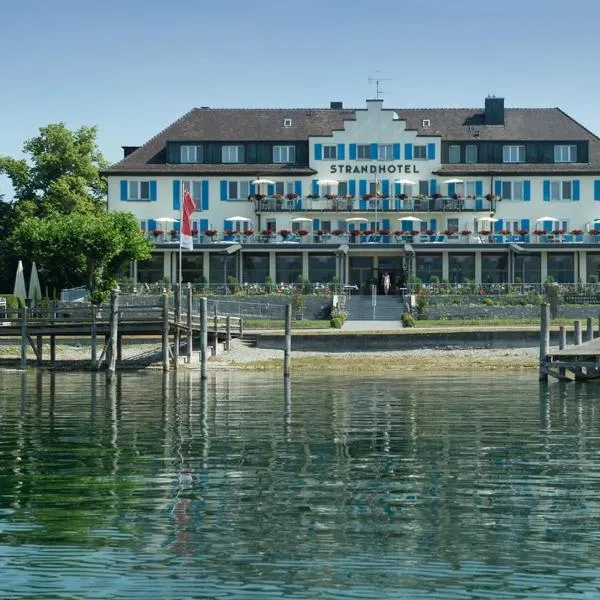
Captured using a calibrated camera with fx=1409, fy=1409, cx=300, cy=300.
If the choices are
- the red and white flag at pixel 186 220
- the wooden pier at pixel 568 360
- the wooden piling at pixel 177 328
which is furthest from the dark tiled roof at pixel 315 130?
the wooden pier at pixel 568 360

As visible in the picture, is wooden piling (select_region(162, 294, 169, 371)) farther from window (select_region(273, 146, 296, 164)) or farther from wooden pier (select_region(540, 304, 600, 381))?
window (select_region(273, 146, 296, 164))

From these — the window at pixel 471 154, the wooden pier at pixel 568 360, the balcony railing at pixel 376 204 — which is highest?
the window at pixel 471 154

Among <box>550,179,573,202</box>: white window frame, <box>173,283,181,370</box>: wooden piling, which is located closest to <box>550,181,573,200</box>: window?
<box>550,179,573,202</box>: white window frame

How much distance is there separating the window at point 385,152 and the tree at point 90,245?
674 inches

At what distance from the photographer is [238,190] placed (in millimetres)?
89625

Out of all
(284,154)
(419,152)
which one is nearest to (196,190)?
(284,154)

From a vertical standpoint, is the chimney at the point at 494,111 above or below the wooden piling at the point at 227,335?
above

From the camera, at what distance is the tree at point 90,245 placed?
3012 inches

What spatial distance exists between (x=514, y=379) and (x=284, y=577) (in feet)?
115

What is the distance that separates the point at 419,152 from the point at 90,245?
24.2 m

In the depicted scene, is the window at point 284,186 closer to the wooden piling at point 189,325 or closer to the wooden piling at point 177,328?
the wooden piling at point 189,325

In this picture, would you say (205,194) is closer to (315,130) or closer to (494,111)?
(315,130)

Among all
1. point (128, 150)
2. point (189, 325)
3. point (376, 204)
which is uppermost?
point (128, 150)

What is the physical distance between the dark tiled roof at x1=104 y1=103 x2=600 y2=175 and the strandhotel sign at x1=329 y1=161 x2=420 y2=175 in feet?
6.21
